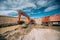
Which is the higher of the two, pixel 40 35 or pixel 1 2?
pixel 1 2

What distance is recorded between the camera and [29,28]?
2117 millimetres

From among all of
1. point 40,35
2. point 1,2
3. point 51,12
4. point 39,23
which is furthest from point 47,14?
point 1,2

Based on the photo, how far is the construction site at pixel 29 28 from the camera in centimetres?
206

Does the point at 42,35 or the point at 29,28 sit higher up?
the point at 29,28

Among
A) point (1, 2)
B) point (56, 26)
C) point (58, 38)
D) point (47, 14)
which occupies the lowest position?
point (58, 38)

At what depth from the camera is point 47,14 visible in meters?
2.17

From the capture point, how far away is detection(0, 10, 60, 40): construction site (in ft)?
6.77

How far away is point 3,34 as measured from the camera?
208cm

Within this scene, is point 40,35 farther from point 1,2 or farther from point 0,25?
point 1,2

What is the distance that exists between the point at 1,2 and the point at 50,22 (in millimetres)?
944

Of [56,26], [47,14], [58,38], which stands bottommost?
[58,38]

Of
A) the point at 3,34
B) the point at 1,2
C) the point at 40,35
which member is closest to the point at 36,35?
the point at 40,35

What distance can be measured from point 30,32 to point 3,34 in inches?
18.3

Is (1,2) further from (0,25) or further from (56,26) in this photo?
(56,26)
